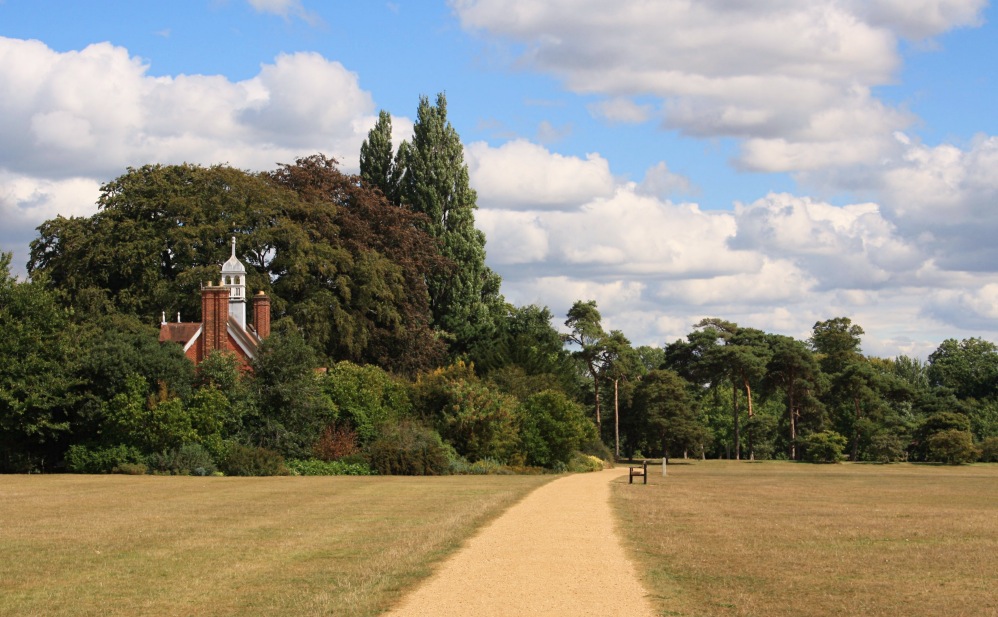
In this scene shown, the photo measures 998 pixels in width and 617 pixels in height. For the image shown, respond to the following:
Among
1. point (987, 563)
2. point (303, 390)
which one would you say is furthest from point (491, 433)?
point (987, 563)

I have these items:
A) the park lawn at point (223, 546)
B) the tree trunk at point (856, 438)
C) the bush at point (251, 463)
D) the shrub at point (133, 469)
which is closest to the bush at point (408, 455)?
the bush at point (251, 463)

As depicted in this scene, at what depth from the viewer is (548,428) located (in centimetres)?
4781

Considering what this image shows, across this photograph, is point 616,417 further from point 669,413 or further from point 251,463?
point 251,463

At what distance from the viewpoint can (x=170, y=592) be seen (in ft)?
41.8

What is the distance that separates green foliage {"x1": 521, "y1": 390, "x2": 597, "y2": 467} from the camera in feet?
156

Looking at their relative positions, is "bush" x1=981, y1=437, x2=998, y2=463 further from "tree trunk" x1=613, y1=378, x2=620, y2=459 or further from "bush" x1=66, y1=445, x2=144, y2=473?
"bush" x1=66, y1=445, x2=144, y2=473

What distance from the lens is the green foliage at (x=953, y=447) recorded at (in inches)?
2692

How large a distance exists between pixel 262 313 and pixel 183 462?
1194cm

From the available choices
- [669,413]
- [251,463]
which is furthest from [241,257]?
[669,413]

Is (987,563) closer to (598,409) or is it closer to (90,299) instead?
(90,299)

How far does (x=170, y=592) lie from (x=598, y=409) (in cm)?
6814

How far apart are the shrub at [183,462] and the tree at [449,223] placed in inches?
1115

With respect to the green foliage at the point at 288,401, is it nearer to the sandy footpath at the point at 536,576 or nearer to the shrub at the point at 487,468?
the shrub at the point at 487,468

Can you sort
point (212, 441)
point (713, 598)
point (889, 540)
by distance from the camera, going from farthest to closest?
point (212, 441) < point (889, 540) < point (713, 598)
